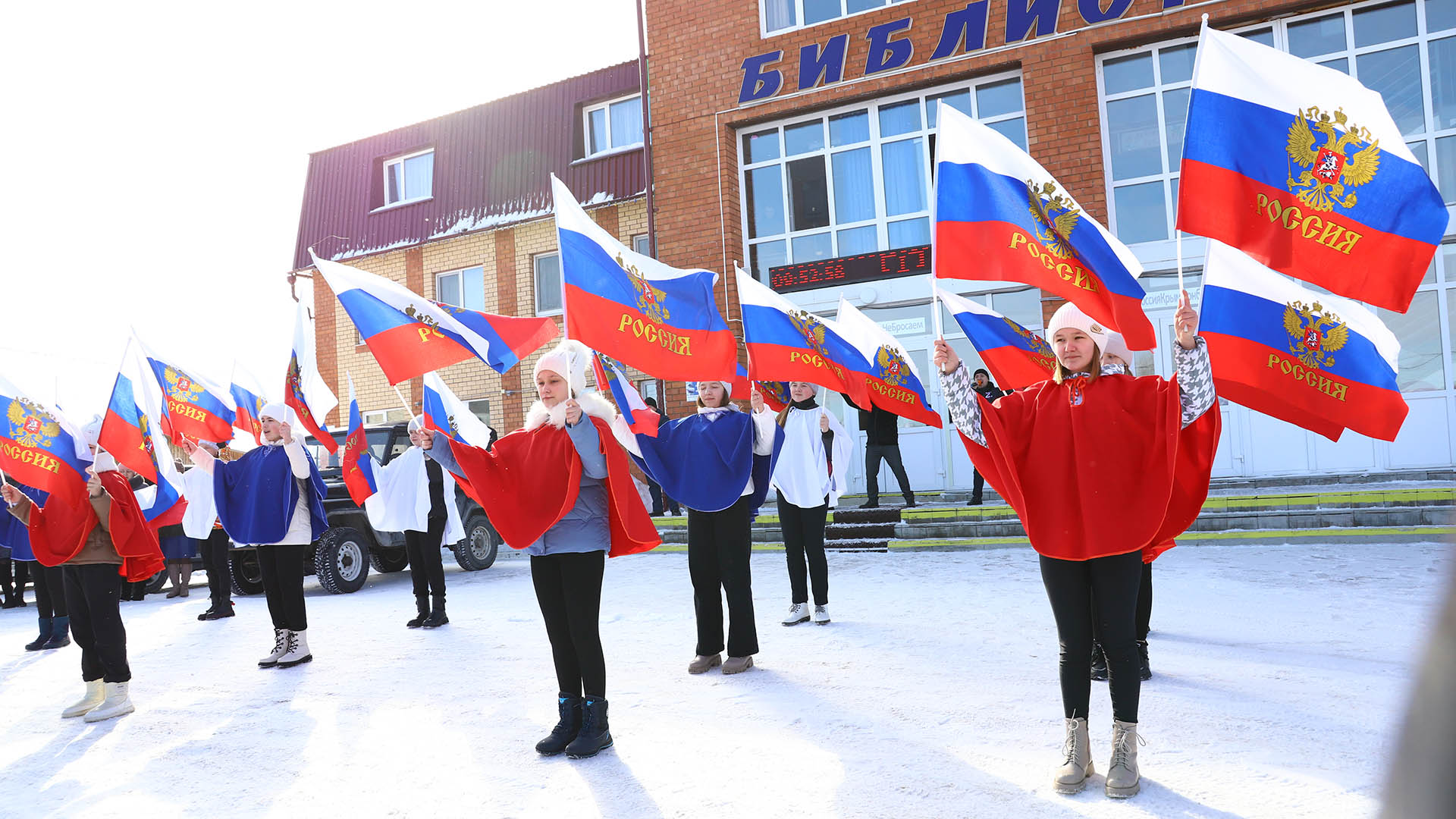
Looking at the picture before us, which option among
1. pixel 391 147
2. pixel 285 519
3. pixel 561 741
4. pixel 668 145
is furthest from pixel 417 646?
pixel 391 147

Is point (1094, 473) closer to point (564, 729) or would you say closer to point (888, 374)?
point (564, 729)

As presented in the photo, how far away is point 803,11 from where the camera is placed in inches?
609

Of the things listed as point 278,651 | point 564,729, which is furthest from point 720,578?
point 278,651

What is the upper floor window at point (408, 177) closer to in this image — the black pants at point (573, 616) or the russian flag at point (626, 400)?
the russian flag at point (626, 400)

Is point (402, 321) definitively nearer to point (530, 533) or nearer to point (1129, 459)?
point (530, 533)

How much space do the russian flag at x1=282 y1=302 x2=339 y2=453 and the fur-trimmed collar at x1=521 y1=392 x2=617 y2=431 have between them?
3.39 meters

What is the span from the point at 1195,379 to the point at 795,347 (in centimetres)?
359

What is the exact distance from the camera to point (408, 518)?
921cm

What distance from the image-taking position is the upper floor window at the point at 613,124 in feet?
65.1

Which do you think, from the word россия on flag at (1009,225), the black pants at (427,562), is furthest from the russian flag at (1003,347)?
the black pants at (427,562)

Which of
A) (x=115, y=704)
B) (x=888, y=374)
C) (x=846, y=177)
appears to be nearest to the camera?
(x=115, y=704)

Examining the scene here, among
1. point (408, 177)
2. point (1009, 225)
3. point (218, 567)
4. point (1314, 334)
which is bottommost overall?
point (218, 567)

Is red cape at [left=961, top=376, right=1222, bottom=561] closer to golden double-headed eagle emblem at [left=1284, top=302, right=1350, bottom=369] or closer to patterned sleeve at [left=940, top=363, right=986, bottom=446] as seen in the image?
patterned sleeve at [left=940, top=363, right=986, bottom=446]

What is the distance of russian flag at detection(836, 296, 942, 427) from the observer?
7.38 meters
